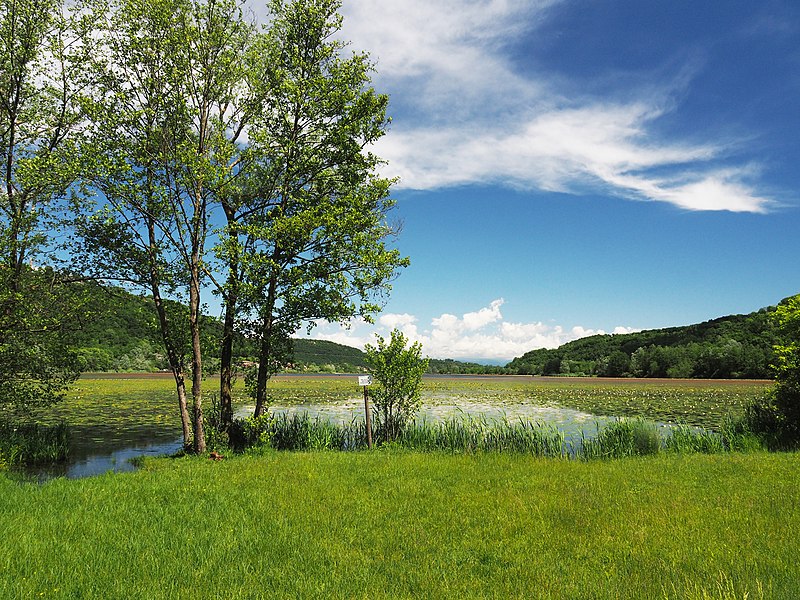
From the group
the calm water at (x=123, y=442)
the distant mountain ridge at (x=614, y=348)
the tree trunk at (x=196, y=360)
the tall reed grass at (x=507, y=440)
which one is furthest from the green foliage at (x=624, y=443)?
the tree trunk at (x=196, y=360)

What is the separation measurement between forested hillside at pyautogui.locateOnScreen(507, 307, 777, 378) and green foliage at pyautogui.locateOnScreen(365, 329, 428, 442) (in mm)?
43255

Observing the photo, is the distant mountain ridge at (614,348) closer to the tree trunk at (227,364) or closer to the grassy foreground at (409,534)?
the tree trunk at (227,364)

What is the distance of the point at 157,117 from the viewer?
630 inches

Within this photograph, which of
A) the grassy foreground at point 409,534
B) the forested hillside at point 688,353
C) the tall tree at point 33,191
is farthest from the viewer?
the forested hillside at point 688,353

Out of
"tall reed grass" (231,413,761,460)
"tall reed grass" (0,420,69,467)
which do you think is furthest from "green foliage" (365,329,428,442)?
"tall reed grass" (0,420,69,467)

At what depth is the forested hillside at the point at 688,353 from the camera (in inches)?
2938

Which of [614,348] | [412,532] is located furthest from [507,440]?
[614,348]

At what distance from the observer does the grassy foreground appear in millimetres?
5883

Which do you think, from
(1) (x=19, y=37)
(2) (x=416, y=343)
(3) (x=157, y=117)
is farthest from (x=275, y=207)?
(1) (x=19, y=37)

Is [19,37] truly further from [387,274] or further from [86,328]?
[387,274]

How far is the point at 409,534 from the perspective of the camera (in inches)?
305

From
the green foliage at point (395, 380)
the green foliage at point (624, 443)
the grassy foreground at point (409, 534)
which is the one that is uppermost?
the green foliage at point (395, 380)

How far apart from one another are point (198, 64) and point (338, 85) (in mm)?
4728

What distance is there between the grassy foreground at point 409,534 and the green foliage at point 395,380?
5.99 metres
